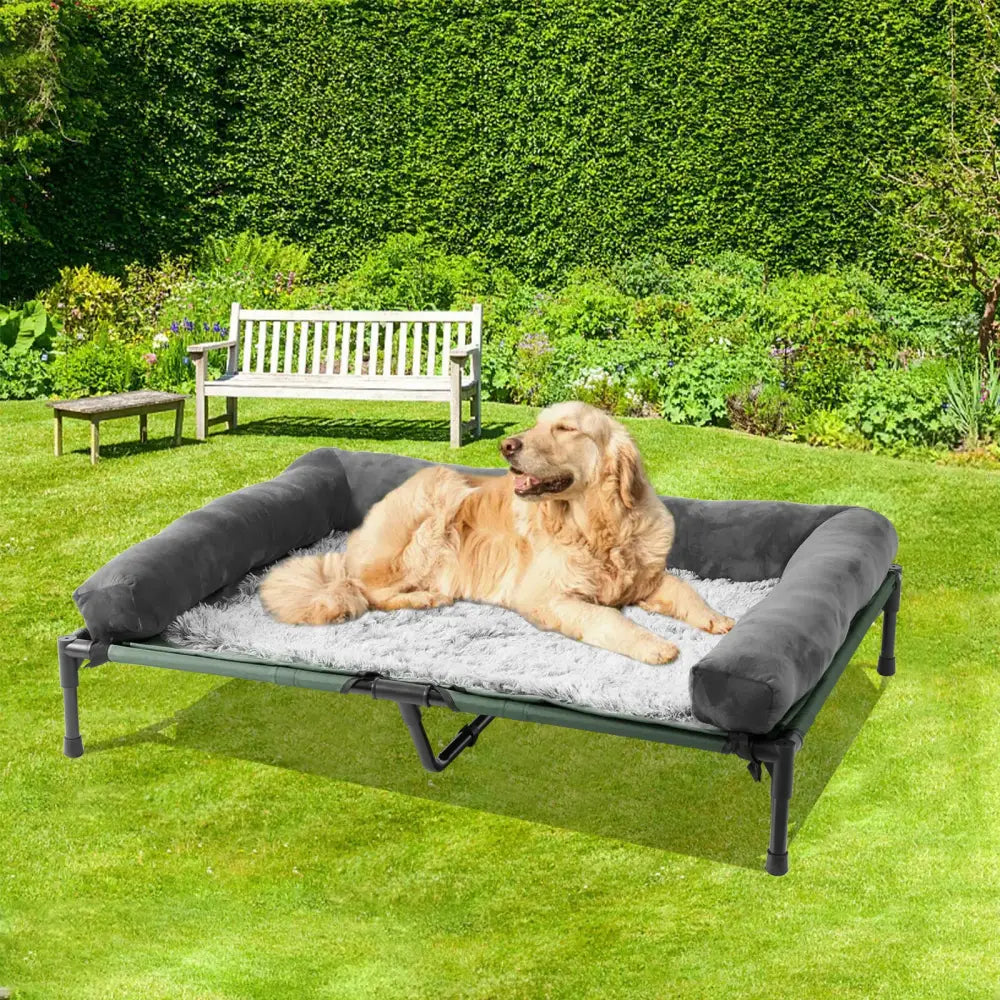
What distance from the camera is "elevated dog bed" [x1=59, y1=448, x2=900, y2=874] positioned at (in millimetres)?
3516

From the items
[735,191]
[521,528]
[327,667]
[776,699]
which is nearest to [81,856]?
[327,667]

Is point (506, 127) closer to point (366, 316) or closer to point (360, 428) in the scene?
point (366, 316)

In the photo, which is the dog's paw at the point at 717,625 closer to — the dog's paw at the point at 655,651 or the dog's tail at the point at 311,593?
the dog's paw at the point at 655,651

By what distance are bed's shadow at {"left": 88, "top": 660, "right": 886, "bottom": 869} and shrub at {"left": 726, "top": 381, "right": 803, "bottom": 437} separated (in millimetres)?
4114

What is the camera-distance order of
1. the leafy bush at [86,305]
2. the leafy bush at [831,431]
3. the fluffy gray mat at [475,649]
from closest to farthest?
the fluffy gray mat at [475,649] → the leafy bush at [831,431] → the leafy bush at [86,305]

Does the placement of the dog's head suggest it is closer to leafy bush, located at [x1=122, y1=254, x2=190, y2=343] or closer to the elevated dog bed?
the elevated dog bed

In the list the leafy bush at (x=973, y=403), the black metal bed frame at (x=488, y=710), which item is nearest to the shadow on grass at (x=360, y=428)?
the leafy bush at (x=973, y=403)

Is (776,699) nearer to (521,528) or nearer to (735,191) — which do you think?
(521,528)

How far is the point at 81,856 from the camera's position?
3.78 meters

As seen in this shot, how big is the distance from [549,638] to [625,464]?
2.01 feet

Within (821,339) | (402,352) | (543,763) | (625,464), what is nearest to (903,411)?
(821,339)

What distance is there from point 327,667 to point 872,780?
1.81 metres

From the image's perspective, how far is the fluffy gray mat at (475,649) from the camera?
3.71 metres

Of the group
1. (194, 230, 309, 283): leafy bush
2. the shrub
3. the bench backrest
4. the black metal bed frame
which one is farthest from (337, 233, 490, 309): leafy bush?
the black metal bed frame
